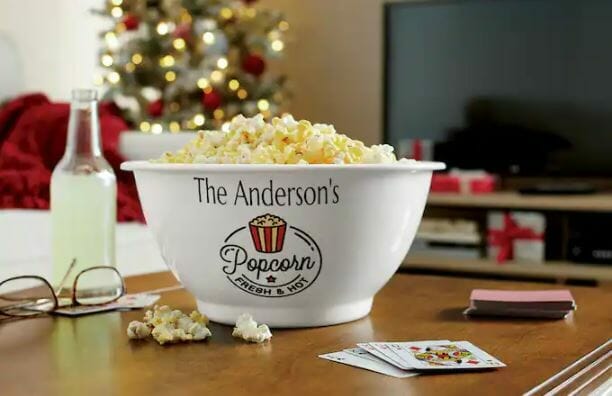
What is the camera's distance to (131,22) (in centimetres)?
388

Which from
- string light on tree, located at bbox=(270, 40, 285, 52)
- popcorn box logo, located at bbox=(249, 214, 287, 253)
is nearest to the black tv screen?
string light on tree, located at bbox=(270, 40, 285, 52)

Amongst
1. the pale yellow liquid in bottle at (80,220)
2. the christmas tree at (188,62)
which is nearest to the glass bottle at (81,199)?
the pale yellow liquid in bottle at (80,220)

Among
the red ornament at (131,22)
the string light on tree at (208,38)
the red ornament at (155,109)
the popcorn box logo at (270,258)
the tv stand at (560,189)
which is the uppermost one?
the red ornament at (131,22)

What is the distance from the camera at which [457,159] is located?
3842 mm

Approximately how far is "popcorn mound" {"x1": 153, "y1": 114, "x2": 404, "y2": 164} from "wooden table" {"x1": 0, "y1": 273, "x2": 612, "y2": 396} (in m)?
0.16

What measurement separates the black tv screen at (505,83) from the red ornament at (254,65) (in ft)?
1.69

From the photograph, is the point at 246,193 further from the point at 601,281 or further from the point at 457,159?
the point at 457,159

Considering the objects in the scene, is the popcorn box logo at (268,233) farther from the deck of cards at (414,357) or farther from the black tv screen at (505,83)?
the black tv screen at (505,83)

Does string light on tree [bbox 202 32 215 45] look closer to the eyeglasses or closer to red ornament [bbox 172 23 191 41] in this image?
red ornament [bbox 172 23 191 41]

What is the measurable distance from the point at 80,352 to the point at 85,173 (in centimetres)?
34

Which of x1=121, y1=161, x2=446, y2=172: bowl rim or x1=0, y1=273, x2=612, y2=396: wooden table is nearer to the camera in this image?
x1=0, y1=273, x2=612, y2=396: wooden table

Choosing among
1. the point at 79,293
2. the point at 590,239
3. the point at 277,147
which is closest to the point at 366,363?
the point at 277,147

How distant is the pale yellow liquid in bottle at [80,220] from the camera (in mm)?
1096

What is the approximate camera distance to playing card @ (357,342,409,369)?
2.43 ft
